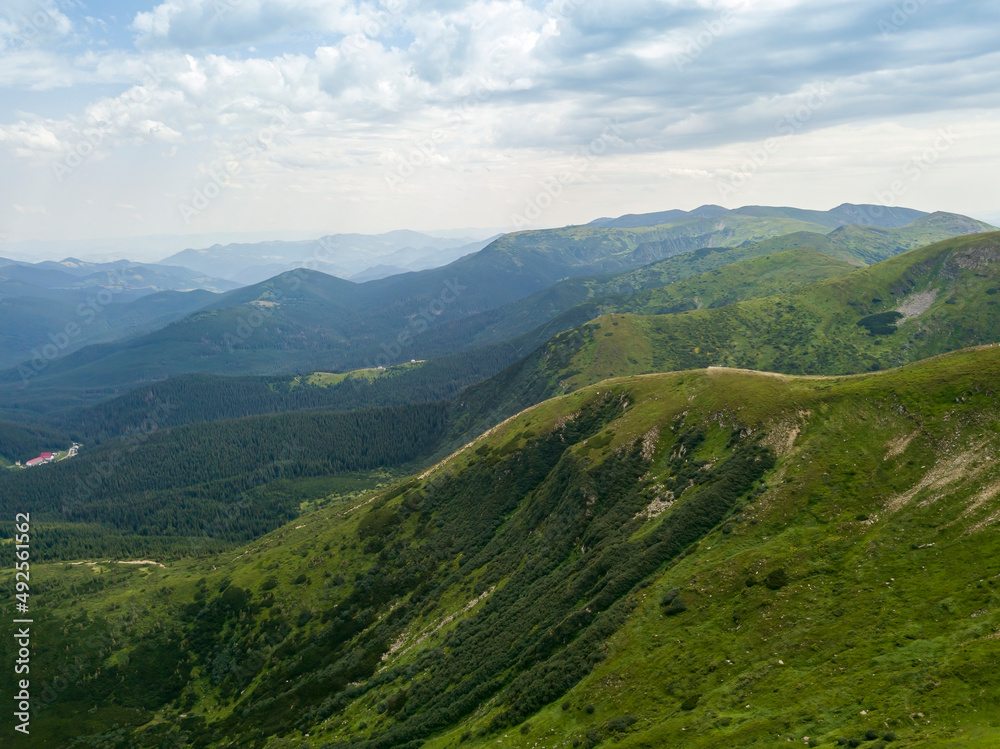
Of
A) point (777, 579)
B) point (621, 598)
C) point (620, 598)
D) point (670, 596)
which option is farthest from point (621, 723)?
point (777, 579)

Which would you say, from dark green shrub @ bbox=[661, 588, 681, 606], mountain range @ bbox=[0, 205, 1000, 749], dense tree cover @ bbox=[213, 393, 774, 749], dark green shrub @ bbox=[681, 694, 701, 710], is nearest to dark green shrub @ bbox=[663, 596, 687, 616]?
mountain range @ bbox=[0, 205, 1000, 749]

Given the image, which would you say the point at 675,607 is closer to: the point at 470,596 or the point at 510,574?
the point at 510,574

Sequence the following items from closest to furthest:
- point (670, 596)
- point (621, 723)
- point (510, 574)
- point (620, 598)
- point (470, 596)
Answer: point (621, 723) < point (670, 596) < point (620, 598) < point (510, 574) < point (470, 596)

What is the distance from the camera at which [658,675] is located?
58438mm

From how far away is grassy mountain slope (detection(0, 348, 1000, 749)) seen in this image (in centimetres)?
5044

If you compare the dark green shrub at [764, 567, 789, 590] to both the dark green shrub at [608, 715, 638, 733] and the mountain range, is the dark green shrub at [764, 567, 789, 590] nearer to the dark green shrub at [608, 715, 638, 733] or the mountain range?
the mountain range

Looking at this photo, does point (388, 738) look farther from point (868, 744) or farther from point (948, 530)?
point (948, 530)

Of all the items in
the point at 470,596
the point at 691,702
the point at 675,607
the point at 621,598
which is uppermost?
the point at 675,607

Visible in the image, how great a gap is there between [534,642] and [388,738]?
84.5 ft

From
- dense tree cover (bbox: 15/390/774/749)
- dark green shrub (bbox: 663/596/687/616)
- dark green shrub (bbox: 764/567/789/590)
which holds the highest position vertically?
dark green shrub (bbox: 764/567/789/590)

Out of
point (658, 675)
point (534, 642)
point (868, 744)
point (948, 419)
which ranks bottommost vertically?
point (534, 642)

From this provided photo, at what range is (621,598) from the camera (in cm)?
7519

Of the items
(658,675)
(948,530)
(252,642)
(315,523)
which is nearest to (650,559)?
(658,675)

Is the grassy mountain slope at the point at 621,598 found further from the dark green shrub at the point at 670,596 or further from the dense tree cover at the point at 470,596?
the dense tree cover at the point at 470,596
